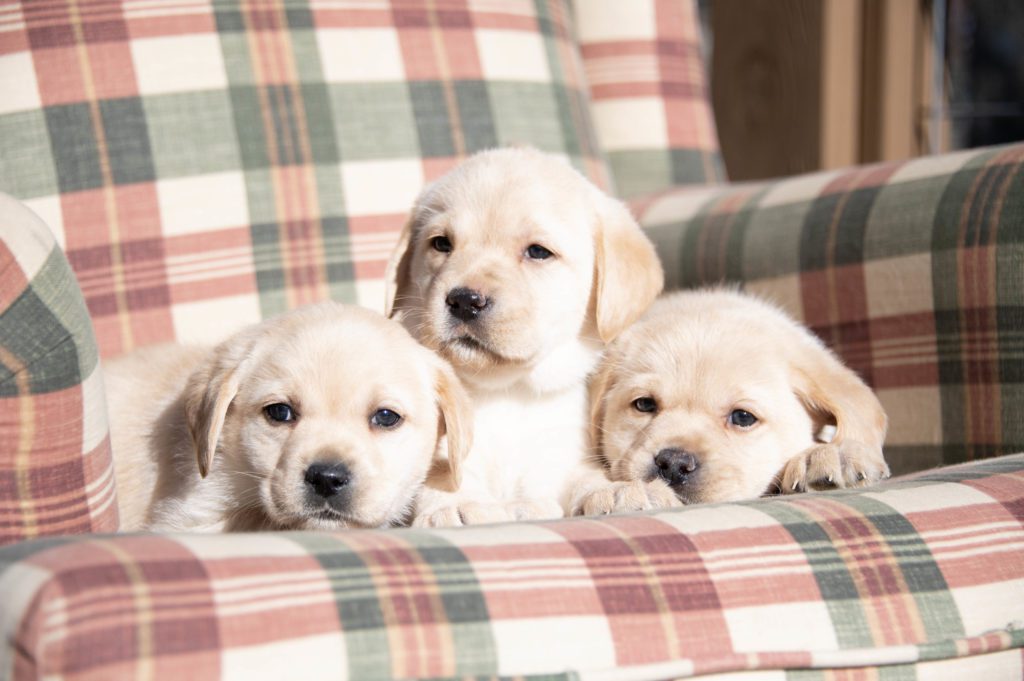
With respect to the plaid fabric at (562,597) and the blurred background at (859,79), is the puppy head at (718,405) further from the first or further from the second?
the blurred background at (859,79)

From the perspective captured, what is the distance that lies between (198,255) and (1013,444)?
208cm

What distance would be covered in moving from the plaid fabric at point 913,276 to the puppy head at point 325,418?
1.16 m

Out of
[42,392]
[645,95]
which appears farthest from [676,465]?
[645,95]

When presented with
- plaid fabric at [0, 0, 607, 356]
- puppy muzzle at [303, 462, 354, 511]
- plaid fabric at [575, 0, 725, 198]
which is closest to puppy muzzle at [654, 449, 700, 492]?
puppy muzzle at [303, 462, 354, 511]

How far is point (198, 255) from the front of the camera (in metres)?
3.01

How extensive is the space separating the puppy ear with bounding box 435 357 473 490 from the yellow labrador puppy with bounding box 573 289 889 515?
0.27 meters

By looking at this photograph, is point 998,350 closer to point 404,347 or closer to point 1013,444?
point 1013,444

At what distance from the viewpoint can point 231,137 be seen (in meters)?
3.09

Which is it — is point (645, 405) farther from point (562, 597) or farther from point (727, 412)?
point (562, 597)

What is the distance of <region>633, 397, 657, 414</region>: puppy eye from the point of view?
260 centimetres

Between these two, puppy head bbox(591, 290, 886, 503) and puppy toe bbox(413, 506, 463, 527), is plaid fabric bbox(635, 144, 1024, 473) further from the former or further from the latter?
puppy toe bbox(413, 506, 463, 527)

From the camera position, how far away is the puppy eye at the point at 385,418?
2.26 m

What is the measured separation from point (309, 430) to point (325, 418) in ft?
0.14

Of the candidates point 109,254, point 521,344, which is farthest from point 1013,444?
point 109,254
